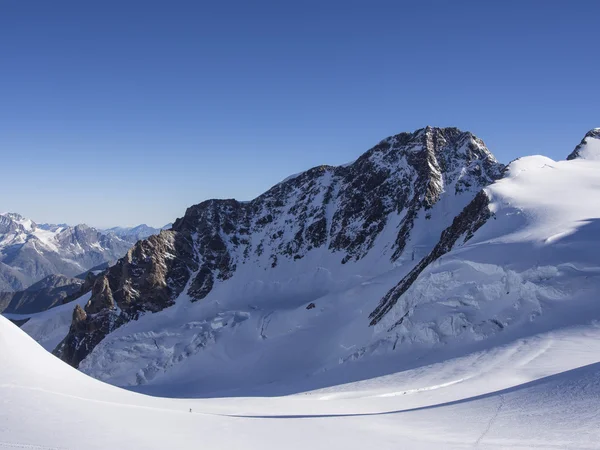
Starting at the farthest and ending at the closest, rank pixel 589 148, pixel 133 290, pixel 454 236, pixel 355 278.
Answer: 1. pixel 133 290
2. pixel 355 278
3. pixel 589 148
4. pixel 454 236

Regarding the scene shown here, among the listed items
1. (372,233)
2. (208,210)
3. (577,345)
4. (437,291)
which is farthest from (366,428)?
(208,210)

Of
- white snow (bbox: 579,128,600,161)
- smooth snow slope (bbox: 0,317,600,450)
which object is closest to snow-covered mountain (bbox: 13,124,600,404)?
white snow (bbox: 579,128,600,161)

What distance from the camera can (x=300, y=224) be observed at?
101688 millimetres

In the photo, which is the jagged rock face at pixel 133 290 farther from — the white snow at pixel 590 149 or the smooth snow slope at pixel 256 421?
the white snow at pixel 590 149

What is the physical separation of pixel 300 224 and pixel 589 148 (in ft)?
191

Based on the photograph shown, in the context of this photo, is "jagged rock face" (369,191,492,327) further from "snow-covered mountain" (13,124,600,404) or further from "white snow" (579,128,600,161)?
"white snow" (579,128,600,161)

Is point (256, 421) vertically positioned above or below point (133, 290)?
below

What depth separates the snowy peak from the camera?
259 feet

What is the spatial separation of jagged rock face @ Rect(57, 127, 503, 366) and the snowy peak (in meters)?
13.4

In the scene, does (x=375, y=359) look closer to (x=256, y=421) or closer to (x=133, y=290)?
(x=256, y=421)

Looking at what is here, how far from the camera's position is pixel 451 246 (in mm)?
56812

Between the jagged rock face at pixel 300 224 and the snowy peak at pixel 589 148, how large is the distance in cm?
1341

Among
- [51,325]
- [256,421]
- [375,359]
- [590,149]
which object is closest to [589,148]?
[590,149]

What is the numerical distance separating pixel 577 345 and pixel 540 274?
997 centimetres
